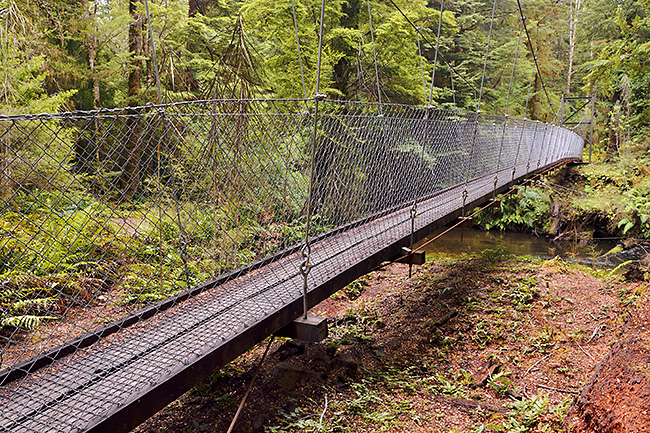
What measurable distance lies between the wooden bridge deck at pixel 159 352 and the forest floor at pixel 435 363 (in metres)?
0.60

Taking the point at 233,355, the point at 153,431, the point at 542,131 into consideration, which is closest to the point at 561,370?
the point at 233,355

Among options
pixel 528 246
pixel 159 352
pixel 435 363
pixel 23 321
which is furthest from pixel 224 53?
pixel 528 246

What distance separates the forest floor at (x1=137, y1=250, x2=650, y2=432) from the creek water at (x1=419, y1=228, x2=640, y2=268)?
2706mm

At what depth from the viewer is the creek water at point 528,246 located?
281 inches

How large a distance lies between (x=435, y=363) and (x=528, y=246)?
20.6 feet

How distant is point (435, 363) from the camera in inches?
113

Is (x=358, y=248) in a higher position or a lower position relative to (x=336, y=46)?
lower

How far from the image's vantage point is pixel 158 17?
5.05 metres

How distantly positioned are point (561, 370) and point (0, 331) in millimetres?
3767

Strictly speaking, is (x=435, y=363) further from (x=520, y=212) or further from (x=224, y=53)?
(x=520, y=212)

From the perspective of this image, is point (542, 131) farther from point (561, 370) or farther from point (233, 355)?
point (233, 355)

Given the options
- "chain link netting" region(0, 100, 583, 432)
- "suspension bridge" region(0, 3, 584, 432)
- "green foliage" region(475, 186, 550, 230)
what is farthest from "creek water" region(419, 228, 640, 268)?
"suspension bridge" region(0, 3, 584, 432)

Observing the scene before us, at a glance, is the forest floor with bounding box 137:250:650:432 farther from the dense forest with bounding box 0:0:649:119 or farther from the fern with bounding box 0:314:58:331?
the dense forest with bounding box 0:0:649:119

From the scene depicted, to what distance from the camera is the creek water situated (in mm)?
7148
